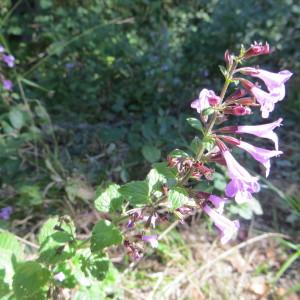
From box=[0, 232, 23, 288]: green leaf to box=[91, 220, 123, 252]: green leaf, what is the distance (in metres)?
0.38

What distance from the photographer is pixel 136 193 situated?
1495mm

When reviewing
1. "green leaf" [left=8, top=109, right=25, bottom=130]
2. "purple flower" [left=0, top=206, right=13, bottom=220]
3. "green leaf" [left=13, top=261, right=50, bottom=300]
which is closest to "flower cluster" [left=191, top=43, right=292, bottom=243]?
"green leaf" [left=13, top=261, right=50, bottom=300]

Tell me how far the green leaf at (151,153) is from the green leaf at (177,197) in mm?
1146

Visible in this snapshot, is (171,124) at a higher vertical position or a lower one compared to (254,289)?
higher

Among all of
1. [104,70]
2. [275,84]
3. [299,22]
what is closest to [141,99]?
[104,70]

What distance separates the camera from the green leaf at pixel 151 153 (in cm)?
256

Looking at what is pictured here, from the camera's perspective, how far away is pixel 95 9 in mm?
3936

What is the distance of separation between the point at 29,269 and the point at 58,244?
0.14m

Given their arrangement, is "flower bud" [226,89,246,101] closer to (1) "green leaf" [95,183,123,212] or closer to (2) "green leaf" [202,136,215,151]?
(2) "green leaf" [202,136,215,151]

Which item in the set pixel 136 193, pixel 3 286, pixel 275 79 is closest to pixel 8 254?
pixel 3 286

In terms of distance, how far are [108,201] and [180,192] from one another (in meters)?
0.35

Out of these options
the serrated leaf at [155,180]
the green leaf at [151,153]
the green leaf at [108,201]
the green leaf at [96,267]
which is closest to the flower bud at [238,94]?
the serrated leaf at [155,180]

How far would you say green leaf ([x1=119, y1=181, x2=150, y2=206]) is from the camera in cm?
148

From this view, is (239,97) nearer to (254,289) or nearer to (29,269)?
(29,269)
